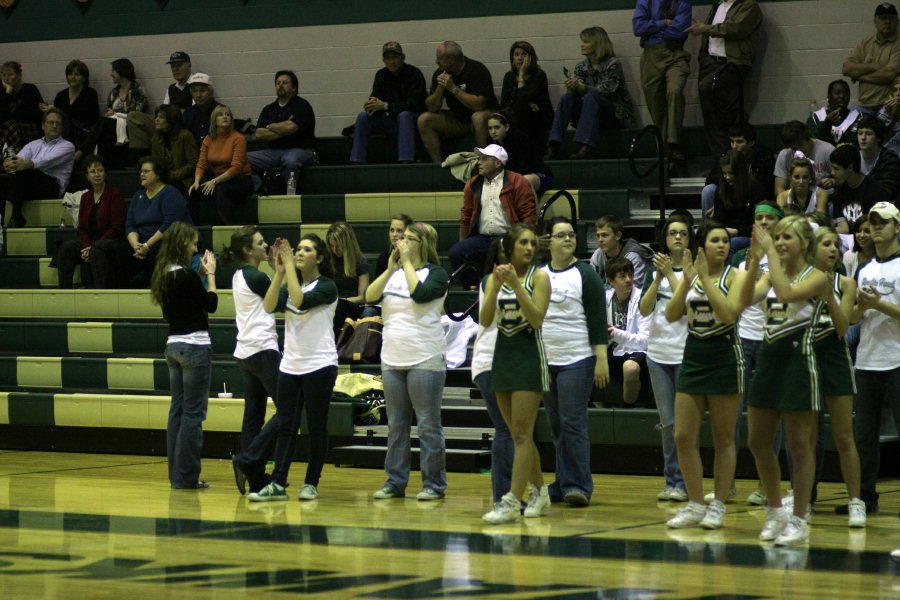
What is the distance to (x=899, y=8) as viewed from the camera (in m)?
11.4

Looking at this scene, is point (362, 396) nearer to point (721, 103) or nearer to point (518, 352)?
point (518, 352)

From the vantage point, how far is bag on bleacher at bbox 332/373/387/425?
9.25m

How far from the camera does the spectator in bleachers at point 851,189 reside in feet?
29.6

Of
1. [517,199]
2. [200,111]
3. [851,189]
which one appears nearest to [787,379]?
[851,189]

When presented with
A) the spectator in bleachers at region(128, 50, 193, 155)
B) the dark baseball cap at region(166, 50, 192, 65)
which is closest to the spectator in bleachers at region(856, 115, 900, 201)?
the spectator in bleachers at region(128, 50, 193, 155)

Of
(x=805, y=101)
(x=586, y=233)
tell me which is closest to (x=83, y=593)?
(x=586, y=233)

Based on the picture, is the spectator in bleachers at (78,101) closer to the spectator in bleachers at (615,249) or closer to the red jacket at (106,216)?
the red jacket at (106,216)

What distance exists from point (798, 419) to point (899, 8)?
6589 mm

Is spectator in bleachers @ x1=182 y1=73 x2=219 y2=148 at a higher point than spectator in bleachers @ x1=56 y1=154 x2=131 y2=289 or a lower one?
higher

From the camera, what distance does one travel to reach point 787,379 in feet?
19.3

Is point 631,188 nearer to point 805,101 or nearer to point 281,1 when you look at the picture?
point 805,101

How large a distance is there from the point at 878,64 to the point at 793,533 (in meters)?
5.94

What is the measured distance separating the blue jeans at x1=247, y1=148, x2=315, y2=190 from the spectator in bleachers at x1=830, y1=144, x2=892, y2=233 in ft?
16.5

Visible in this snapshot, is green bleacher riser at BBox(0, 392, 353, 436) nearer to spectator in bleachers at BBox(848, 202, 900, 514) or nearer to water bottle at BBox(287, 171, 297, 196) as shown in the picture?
water bottle at BBox(287, 171, 297, 196)
